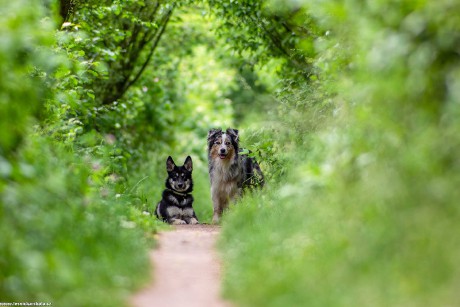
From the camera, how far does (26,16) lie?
565cm

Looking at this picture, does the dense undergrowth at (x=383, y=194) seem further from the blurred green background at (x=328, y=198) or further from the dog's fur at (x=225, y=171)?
the dog's fur at (x=225, y=171)

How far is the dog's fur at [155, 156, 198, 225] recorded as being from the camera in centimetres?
1365

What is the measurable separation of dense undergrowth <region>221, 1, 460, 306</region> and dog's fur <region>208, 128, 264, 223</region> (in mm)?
6159

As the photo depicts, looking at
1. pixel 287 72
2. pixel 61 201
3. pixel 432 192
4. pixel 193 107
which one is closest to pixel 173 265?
pixel 61 201

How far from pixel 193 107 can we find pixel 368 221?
17.9 metres

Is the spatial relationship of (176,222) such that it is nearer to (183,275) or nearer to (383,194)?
(183,275)

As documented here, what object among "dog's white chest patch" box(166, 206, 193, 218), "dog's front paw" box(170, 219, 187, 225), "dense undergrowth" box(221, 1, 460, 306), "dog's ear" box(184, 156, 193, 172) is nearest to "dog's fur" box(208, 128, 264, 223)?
"dog's white chest patch" box(166, 206, 193, 218)

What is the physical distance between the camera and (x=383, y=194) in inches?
237

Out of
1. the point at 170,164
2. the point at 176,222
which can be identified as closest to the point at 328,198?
the point at 176,222

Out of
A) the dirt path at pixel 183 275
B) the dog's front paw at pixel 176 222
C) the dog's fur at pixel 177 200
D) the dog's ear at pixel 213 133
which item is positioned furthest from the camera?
the dog's ear at pixel 213 133

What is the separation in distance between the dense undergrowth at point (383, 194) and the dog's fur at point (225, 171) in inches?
242

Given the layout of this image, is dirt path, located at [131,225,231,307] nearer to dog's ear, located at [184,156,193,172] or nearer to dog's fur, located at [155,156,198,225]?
dog's fur, located at [155,156,198,225]

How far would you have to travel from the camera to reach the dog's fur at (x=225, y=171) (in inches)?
538

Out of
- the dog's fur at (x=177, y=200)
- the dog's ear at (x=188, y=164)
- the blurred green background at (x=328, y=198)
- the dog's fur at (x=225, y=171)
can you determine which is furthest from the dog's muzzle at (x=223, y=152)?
the blurred green background at (x=328, y=198)
